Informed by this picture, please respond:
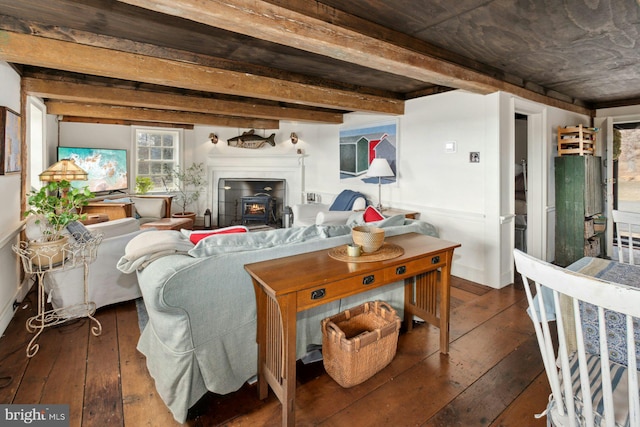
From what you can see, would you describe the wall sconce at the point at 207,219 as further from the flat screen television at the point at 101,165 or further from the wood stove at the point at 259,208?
the flat screen television at the point at 101,165

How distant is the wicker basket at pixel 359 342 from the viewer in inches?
69.0

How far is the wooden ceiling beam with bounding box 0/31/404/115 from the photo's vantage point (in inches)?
83.7

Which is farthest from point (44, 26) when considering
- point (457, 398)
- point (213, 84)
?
point (457, 398)

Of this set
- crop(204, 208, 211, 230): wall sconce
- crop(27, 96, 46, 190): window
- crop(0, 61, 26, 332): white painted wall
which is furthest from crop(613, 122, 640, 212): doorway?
crop(27, 96, 46, 190): window

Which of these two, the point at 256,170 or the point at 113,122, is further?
the point at 256,170

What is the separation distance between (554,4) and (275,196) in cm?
517

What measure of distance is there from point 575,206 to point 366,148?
9.03ft

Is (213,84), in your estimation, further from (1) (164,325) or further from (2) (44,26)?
(1) (164,325)

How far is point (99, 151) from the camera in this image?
5.22 meters

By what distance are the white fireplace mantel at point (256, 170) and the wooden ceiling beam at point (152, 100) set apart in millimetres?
1509

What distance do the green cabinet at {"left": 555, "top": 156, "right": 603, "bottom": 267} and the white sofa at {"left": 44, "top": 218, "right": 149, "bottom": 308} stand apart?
16.2ft

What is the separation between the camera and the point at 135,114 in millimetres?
4609

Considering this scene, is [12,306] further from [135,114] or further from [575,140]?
[575,140]

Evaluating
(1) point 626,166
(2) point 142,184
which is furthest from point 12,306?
(1) point 626,166
